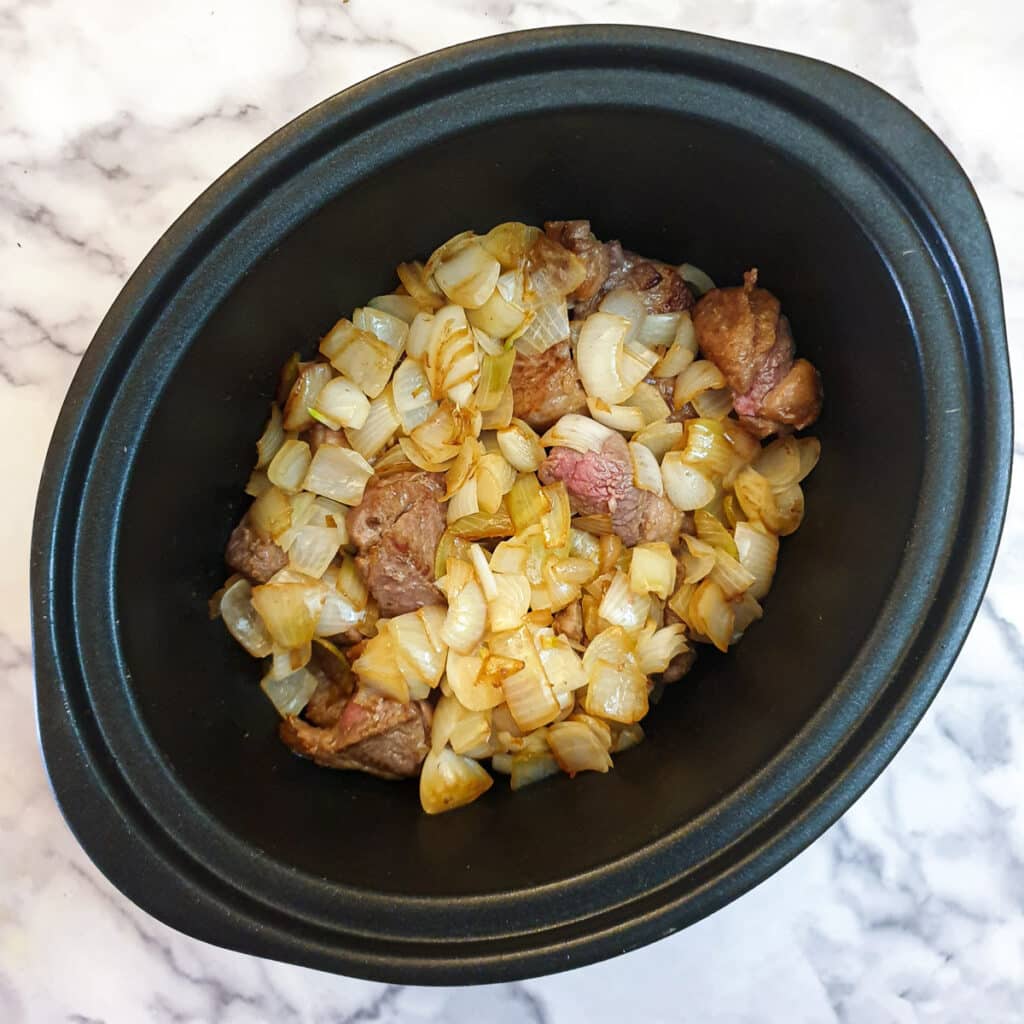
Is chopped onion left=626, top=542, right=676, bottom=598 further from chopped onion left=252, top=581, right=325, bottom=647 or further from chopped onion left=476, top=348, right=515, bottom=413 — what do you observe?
chopped onion left=252, top=581, right=325, bottom=647

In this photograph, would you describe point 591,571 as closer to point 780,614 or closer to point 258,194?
point 780,614

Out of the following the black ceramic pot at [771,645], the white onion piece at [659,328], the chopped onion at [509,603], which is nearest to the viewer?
the black ceramic pot at [771,645]

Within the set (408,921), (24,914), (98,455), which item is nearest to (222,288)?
(98,455)

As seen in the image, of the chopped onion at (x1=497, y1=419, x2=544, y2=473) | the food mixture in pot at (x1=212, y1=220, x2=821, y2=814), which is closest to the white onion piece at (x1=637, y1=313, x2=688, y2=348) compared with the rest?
the food mixture in pot at (x1=212, y1=220, x2=821, y2=814)

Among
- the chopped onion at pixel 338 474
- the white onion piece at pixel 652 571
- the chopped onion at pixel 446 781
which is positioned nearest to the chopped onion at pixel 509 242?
the chopped onion at pixel 338 474

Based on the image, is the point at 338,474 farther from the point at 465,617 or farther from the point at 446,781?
the point at 446,781

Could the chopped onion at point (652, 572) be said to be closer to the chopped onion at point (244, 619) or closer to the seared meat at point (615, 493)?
the seared meat at point (615, 493)
